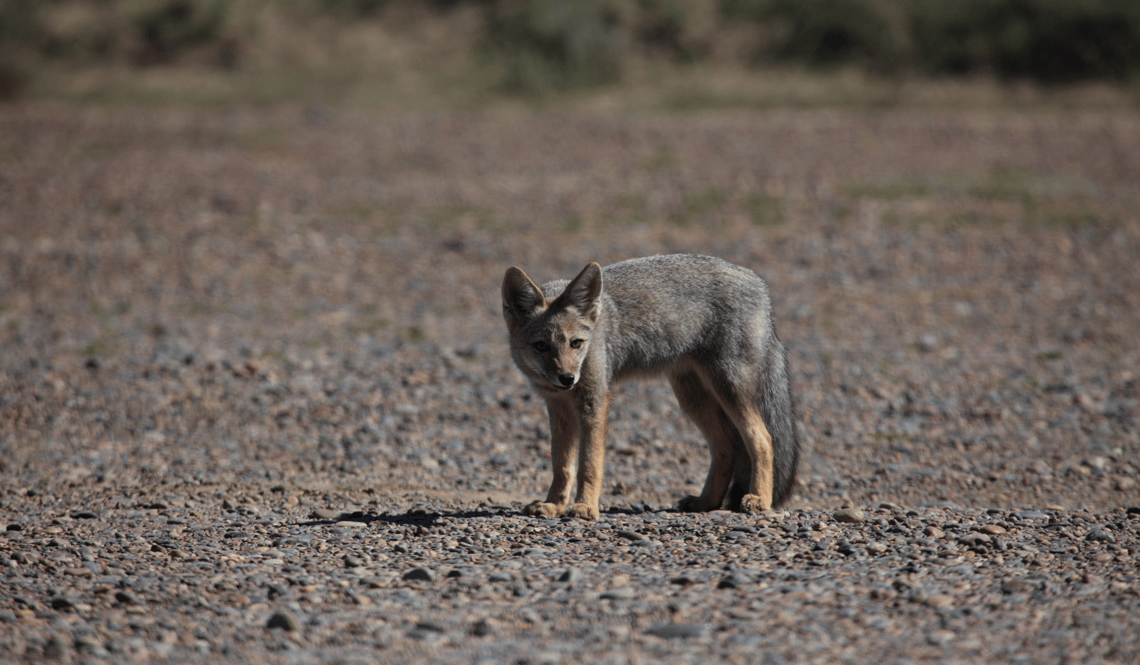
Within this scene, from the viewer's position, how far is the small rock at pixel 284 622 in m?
3.87

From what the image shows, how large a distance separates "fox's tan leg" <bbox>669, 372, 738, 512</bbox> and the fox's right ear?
3.03 feet

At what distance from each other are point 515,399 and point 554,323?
2361 millimetres

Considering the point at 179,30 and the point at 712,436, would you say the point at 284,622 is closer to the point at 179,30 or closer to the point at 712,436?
the point at 712,436

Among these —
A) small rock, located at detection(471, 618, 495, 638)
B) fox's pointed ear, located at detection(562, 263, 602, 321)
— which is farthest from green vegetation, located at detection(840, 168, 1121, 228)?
small rock, located at detection(471, 618, 495, 638)

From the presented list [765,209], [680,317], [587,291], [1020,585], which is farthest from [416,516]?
[765,209]

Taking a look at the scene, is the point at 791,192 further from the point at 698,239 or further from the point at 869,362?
the point at 869,362

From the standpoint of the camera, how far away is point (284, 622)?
Result: 3.88m

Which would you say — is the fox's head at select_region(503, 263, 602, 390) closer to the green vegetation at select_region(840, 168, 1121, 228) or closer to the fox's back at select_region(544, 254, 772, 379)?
the fox's back at select_region(544, 254, 772, 379)

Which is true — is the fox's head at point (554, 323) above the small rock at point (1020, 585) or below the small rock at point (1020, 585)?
above

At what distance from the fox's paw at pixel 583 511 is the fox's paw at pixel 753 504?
30.8 inches

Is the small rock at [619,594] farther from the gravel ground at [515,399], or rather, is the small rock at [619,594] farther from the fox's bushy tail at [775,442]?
the fox's bushy tail at [775,442]

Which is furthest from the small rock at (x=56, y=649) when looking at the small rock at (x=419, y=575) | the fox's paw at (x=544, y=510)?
the fox's paw at (x=544, y=510)

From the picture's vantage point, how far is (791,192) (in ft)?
43.9

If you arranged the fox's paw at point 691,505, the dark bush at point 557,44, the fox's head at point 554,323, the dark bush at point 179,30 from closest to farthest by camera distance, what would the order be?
the fox's head at point 554,323, the fox's paw at point 691,505, the dark bush at point 557,44, the dark bush at point 179,30
